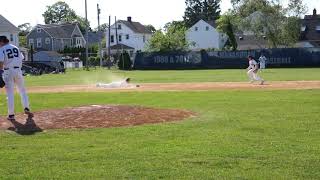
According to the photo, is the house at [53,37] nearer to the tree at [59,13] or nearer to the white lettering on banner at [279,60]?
the tree at [59,13]

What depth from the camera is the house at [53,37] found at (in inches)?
4107

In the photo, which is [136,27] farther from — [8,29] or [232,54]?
[232,54]

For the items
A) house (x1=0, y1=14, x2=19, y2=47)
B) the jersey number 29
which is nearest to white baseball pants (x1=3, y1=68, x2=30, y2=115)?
the jersey number 29

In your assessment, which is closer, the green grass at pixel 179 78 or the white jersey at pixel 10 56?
the white jersey at pixel 10 56

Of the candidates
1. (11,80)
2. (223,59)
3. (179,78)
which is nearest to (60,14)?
(223,59)

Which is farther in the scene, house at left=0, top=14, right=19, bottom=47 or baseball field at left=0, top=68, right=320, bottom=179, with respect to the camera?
house at left=0, top=14, right=19, bottom=47

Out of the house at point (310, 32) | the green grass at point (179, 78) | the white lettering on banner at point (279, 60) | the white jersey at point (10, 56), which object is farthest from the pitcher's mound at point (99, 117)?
the house at point (310, 32)

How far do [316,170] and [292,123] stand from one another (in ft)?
14.8

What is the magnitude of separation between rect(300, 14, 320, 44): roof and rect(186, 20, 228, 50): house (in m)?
14.2

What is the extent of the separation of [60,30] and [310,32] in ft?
153

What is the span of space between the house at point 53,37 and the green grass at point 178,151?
3729 inches

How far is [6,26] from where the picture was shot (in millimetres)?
75812

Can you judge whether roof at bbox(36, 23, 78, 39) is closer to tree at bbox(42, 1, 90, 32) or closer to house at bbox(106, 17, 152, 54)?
house at bbox(106, 17, 152, 54)

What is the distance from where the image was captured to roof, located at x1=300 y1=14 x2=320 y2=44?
86500 millimetres
